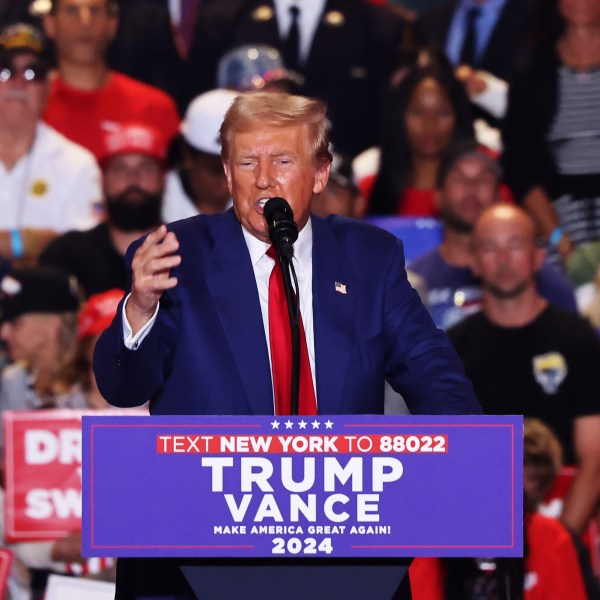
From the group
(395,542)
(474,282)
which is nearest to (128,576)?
(395,542)

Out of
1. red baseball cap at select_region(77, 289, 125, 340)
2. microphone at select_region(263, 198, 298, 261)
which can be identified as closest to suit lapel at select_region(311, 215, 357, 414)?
microphone at select_region(263, 198, 298, 261)

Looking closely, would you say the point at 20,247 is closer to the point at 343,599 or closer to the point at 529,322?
the point at 529,322

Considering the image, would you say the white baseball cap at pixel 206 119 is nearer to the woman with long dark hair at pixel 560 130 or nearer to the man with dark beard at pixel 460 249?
the man with dark beard at pixel 460 249

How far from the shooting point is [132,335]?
2.70 m

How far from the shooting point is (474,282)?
611 centimetres

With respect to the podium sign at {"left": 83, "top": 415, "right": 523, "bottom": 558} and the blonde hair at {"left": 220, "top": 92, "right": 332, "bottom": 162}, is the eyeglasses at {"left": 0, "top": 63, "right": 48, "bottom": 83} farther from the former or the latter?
the podium sign at {"left": 83, "top": 415, "right": 523, "bottom": 558}

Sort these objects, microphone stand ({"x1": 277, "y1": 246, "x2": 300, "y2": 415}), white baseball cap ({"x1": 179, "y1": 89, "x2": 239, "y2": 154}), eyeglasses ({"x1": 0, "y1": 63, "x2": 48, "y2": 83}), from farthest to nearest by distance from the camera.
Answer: eyeglasses ({"x1": 0, "y1": 63, "x2": 48, "y2": 83}) → white baseball cap ({"x1": 179, "y1": 89, "x2": 239, "y2": 154}) → microphone stand ({"x1": 277, "y1": 246, "x2": 300, "y2": 415})

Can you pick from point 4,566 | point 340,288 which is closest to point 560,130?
point 4,566

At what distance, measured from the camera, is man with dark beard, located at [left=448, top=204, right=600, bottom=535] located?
5.69 m

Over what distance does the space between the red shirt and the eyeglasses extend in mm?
198

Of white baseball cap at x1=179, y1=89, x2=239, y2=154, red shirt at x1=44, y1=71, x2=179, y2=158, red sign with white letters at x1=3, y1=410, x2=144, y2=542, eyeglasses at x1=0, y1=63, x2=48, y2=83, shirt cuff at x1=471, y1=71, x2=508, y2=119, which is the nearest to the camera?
red sign with white letters at x1=3, y1=410, x2=144, y2=542

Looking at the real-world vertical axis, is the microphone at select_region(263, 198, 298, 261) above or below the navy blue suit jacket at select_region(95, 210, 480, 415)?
above

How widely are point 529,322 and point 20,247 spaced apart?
216cm

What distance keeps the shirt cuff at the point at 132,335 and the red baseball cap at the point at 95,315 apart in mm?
3067
